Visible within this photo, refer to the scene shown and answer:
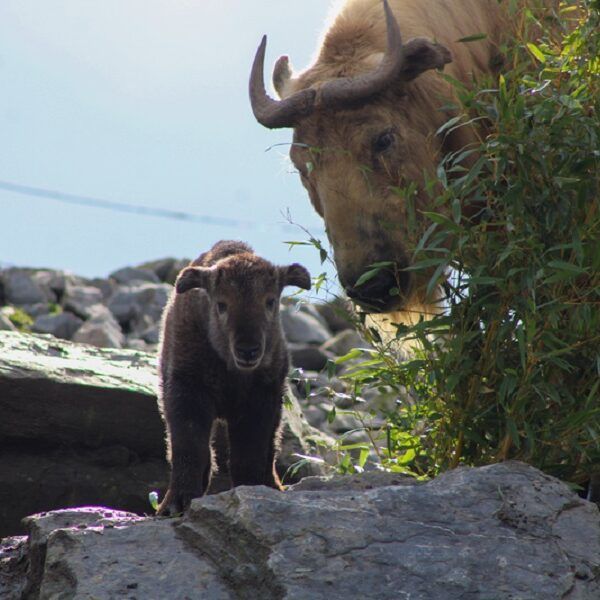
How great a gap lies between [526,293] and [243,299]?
4.56 feet

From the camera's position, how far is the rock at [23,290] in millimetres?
14094

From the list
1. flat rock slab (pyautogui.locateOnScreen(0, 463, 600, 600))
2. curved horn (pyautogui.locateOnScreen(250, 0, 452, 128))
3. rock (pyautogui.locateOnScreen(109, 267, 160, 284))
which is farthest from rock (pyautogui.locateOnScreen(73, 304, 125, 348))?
flat rock slab (pyautogui.locateOnScreen(0, 463, 600, 600))

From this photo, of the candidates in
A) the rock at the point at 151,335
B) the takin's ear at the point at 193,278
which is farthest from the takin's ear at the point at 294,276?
the rock at the point at 151,335

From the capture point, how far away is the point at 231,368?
555cm

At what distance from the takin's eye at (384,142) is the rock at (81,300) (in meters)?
7.89

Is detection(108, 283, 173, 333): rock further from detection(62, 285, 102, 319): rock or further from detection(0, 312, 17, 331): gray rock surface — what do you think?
detection(0, 312, 17, 331): gray rock surface

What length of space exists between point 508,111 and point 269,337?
1567 mm

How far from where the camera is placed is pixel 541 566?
12.7ft

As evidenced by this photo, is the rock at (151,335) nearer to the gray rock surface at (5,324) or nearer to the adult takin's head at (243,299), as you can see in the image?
the gray rock surface at (5,324)

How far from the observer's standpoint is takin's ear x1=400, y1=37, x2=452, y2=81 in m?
5.87

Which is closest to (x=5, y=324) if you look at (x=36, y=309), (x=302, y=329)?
(x=36, y=309)

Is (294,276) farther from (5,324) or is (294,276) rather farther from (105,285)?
(105,285)

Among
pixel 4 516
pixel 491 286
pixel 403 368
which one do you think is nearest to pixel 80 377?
pixel 4 516

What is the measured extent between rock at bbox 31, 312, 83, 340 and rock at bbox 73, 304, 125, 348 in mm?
168
